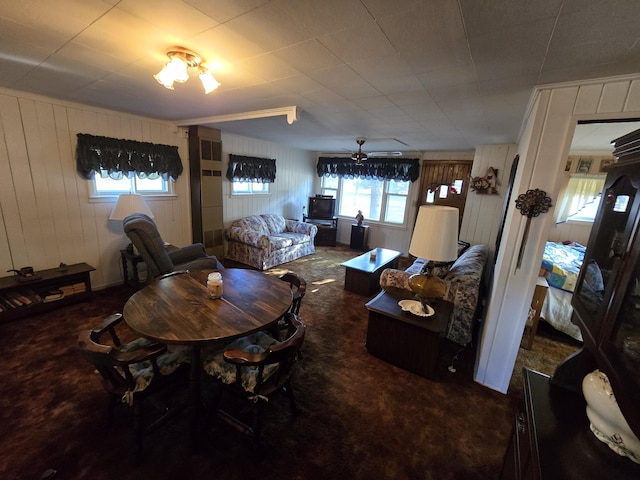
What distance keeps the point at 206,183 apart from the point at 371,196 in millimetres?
3808

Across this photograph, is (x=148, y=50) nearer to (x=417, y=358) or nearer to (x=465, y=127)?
(x=417, y=358)

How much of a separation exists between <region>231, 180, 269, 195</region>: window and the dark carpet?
3.23m

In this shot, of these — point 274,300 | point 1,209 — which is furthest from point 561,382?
point 1,209

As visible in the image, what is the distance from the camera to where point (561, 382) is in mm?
1122

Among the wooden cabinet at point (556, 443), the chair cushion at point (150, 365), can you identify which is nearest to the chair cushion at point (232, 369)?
the chair cushion at point (150, 365)

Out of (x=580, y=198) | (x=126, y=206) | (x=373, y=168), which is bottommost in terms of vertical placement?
(x=126, y=206)

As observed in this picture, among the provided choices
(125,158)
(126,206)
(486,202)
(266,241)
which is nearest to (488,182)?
(486,202)

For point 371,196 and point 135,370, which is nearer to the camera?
point 135,370

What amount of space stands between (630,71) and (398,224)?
4.66 m

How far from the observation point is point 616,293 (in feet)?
2.59

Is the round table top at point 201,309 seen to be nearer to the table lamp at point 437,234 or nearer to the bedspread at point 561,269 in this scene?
the table lamp at point 437,234

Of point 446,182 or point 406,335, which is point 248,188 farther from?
point 406,335

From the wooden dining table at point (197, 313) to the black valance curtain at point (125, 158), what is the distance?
2218mm

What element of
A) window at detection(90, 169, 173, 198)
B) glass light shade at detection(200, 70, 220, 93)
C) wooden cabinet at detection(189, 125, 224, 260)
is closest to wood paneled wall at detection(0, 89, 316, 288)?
window at detection(90, 169, 173, 198)
